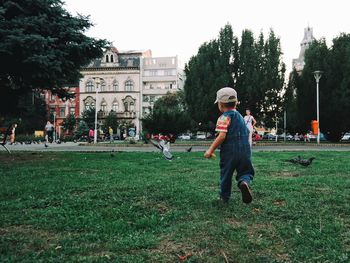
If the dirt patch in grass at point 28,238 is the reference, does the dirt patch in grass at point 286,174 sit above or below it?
above

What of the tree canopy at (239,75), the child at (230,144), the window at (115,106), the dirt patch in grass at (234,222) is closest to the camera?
the dirt patch in grass at (234,222)

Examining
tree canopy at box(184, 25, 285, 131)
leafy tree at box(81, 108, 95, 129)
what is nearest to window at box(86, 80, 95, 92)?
leafy tree at box(81, 108, 95, 129)

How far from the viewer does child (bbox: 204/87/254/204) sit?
4816mm

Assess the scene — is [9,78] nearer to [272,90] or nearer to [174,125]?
[174,125]

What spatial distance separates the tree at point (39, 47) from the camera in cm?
1188

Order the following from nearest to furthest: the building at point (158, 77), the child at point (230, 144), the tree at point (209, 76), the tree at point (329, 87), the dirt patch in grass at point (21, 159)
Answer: the child at point (230, 144) → the dirt patch in grass at point (21, 159) → the tree at point (329, 87) → the tree at point (209, 76) → the building at point (158, 77)

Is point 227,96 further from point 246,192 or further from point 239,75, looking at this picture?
point 239,75

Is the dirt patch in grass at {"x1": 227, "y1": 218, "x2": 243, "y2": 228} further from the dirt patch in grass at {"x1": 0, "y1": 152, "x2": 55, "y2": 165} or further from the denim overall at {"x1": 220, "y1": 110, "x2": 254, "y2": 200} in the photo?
the dirt patch in grass at {"x1": 0, "y1": 152, "x2": 55, "y2": 165}

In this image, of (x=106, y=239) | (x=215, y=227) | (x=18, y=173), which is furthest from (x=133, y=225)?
(x=18, y=173)

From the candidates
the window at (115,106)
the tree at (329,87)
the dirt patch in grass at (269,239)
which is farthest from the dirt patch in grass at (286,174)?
the window at (115,106)

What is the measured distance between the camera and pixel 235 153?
4.83 meters

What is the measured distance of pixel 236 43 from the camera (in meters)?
38.4

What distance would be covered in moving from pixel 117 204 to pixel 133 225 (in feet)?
3.80

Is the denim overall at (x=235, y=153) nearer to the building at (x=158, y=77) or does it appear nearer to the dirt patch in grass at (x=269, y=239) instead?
the dirt patch in grass at (x=269, y=239)
